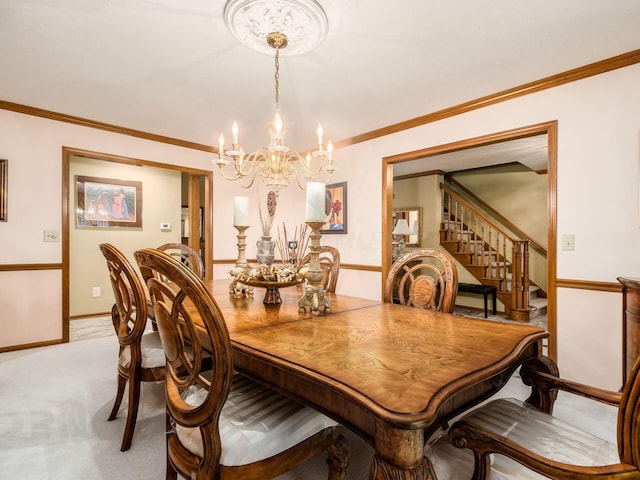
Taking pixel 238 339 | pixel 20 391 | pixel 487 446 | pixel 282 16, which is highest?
pixel 282 16

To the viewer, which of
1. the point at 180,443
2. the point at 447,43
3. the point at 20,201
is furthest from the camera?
the point at 20,201

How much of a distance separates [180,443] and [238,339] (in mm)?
349

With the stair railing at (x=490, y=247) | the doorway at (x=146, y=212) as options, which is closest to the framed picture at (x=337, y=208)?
the doorway at (x=146, y=212)

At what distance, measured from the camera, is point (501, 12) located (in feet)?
5.83

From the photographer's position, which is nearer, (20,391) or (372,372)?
(372,372)

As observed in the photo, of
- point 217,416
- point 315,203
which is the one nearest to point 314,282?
point 315,203

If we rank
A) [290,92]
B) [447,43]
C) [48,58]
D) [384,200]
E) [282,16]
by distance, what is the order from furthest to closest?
[384,200]
[290,92]
[48,58]
[447,43]
[282,16]

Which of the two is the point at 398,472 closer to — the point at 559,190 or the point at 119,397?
the point at 119,397

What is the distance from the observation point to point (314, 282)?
62.0 inches

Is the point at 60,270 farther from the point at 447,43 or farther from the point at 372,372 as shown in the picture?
the point at 447,43

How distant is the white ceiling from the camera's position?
1.78 meters

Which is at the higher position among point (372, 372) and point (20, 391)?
point (372, 372)

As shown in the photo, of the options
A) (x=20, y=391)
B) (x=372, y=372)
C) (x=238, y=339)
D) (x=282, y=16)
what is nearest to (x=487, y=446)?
(x=372, y=372)

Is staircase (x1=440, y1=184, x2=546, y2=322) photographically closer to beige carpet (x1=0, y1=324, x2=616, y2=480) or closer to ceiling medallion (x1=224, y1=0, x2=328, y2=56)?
beige carpet (x1=0, y1=324, x2=616, y2=480)
